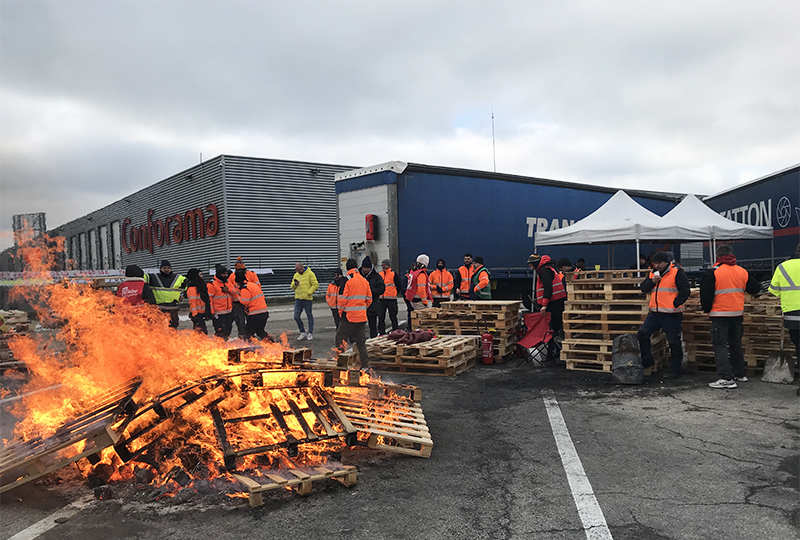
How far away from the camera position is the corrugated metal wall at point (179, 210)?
83.1ft

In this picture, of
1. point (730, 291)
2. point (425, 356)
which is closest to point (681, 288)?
point (730, 291)

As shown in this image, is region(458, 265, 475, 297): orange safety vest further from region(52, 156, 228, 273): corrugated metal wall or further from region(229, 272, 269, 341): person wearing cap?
region(52, 156, 228, 273): corrugated metal wall

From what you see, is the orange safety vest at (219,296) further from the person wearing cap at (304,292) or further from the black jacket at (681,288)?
the black jacket at (681,288)

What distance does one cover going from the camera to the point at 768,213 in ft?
43.4

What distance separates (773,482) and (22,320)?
14.0 meters

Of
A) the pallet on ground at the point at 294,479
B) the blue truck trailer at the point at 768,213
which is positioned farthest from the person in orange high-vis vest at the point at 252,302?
the blue truck trailer at the point at 768,213

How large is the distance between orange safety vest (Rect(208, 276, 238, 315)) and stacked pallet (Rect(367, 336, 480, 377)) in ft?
9.80

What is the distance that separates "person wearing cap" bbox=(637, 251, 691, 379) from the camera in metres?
7.33

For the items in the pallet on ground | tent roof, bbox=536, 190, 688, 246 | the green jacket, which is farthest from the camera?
the green jacket

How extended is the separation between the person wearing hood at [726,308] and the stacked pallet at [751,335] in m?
0.55

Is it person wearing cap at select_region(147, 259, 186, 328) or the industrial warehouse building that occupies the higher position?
the industrial warehouse building

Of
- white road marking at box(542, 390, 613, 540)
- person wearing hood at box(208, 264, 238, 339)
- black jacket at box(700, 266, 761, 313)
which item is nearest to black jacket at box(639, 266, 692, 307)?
black jacket at box(700, 266, 761, 313)

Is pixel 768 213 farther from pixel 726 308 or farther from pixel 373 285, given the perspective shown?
pixel 373 285

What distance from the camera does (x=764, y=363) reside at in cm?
736
